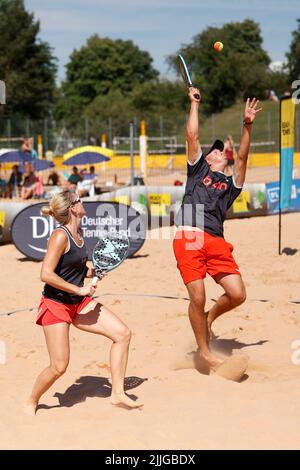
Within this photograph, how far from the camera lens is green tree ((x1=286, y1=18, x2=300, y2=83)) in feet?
197

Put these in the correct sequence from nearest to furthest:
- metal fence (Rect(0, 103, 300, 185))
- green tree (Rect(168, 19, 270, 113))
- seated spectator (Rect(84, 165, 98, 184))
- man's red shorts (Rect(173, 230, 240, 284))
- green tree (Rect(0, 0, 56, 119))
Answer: man's red shorts (Rect(173, 230, 240, 284)) → seated spectator (Rect(84, 165, 98, 184)) → metal fence (Rect(0, 103, 300, 185)) → green tree (Rect(0, 0, 56, 119)) → green tree (Rect(168, 19, 270, 113))

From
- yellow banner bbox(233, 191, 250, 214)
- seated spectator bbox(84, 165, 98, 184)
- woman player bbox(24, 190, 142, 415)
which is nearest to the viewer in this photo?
woman player bbox(24, 190, 142, 415)

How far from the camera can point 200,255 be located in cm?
577

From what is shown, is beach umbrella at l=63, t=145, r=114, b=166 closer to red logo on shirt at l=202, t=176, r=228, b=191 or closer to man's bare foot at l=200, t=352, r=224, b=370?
red logo on shirt at l=202, t=176, r=228, b=191

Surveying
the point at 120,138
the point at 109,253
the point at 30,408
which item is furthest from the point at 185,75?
the point at 120,138

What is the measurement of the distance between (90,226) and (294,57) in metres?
54.4

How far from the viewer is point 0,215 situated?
12.1 meters

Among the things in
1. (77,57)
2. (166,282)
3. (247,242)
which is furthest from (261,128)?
(77,57)

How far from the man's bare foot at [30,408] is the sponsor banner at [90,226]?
5.86 meters

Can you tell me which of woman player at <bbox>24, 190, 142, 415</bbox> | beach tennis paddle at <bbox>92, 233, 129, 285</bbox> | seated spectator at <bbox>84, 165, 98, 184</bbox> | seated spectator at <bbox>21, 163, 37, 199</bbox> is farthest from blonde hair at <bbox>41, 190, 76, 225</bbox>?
seated spectator at <bbox>84, 165, 98, 184</bbox>

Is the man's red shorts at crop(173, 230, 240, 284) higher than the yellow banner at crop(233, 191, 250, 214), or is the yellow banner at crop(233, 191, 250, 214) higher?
the man's red shorts at crop(173, 230, 240, 284)

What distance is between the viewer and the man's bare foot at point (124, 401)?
4945mm
